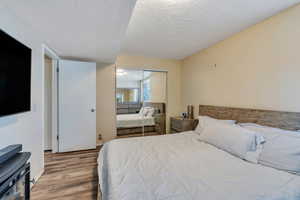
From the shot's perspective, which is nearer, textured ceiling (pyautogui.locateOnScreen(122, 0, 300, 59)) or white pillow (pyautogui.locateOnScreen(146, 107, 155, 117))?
textured ceiling (pyautogui.locateOnScreen(122, 0, 300, 59))

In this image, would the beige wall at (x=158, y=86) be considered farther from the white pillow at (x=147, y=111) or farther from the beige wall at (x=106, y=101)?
the beige wall at (x=106, y=101)

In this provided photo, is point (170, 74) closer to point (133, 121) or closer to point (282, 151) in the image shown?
point (133, 121)

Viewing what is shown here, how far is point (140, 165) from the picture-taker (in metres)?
1.37

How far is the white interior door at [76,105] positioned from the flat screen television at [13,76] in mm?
1586

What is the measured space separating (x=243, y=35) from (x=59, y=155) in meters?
4.16

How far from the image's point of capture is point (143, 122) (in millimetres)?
4000

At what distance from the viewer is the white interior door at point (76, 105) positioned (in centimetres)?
304

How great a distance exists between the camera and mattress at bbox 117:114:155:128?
3764 mm

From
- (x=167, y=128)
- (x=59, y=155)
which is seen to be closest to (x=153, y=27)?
(x=167, y=128)

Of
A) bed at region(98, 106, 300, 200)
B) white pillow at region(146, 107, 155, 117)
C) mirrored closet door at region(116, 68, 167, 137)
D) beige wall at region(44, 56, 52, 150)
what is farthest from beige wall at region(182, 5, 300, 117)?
beige wall at region(44, 56, 52, 150)

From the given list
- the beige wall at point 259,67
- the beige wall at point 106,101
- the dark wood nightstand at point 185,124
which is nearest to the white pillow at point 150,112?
the dark wood nightstand at point 185,124

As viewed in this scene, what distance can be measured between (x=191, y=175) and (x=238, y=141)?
87 cm

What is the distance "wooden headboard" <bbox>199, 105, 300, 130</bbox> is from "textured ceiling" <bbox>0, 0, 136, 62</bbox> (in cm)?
224

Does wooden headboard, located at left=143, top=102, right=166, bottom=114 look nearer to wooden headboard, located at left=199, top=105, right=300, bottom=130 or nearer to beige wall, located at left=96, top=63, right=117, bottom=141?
beige wall, located at left=96, top=63, right=117, bottom=141
